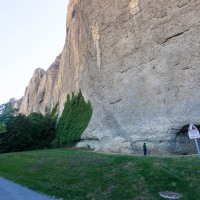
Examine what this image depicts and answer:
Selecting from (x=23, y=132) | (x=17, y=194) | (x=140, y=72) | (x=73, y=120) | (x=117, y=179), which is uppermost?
(x=140, y=72)

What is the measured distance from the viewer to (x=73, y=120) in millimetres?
35469

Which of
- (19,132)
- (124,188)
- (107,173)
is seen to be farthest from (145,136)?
(19,132)

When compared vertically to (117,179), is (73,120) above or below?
above

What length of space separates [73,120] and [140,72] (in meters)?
14.5

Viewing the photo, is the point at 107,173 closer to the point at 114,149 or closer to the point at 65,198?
the point at 65,198

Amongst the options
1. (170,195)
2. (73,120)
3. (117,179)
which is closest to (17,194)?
(117,179)

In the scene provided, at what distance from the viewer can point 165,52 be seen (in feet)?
71.4

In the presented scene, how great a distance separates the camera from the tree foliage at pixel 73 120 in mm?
32688

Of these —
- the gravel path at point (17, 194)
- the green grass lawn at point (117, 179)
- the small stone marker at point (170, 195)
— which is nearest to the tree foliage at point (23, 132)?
the green grass lawn at point (117, 179)

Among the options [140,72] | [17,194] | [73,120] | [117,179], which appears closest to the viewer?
[17,194]

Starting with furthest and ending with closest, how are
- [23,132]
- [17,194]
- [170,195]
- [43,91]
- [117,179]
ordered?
[43,91]
[23,132]
[117,179]
[17,194]
[170,195]

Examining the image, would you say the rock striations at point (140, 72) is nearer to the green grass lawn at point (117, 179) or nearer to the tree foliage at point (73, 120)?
the tree foliage at point (73, 120)

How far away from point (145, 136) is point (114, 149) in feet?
14.1

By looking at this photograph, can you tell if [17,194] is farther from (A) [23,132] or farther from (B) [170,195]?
(A) [23,132]
